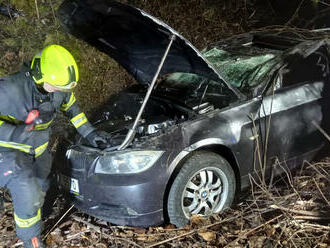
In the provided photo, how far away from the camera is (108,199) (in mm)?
3186

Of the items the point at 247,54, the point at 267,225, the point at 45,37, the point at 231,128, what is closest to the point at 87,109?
the point at 45,37

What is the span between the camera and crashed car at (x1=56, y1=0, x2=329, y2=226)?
3.19 metres

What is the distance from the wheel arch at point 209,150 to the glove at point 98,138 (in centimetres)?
73

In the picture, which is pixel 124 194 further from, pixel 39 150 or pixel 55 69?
pixel 55 69

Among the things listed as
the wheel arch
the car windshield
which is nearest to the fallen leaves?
the wheel arch

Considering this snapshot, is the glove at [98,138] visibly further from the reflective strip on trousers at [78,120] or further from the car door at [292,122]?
the car door at [292,122]

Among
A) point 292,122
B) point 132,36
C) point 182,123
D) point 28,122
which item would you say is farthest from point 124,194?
point 292,122

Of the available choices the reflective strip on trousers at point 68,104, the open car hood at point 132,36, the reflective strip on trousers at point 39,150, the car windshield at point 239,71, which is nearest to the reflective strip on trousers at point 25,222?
the reflective strip on trousers at point 39,150

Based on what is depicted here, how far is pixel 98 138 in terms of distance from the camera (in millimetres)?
3594

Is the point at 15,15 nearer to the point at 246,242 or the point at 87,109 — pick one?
the point at 87,109

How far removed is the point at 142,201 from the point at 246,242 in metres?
0.96

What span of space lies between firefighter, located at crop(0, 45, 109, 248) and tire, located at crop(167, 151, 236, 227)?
1238 mm

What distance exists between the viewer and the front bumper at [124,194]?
3104mm

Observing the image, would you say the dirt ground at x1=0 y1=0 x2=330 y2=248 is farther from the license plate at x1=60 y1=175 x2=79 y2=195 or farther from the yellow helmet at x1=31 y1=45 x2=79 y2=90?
the yellow helmet at x1=31 y1=45 x2=79 y2=90
